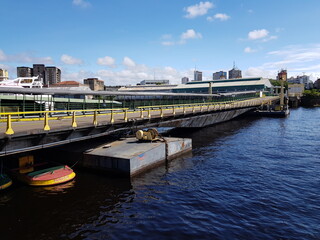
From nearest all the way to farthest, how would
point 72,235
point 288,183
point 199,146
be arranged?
1. point 72,235
2. point 288,183
3. point 199,146

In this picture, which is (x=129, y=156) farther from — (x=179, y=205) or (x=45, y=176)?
(x=179, y=205)

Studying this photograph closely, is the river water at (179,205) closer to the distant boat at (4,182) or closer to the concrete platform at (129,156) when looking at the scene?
the distant boat at (4,182)

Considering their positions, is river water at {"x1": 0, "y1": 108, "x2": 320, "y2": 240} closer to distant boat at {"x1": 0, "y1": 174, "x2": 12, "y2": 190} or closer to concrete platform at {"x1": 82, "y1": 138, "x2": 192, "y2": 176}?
distant boat at {"x1": 0, "y1": 174, "x2": 12, "y2": 190}

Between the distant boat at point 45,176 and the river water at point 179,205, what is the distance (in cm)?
58

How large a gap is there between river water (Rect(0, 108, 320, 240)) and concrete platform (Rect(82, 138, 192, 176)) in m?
0.95

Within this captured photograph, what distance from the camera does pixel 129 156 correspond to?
68.7ft

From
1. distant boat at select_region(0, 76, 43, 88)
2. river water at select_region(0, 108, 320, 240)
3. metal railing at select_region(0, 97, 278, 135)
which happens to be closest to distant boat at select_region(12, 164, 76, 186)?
river water at select_region(0, 108, 320, 240)

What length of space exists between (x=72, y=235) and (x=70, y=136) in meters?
7.90

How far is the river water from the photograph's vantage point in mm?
12695

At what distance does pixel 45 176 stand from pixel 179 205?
11102 millimetres

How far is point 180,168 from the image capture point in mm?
23531

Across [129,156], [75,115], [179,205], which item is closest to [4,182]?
[75,115]

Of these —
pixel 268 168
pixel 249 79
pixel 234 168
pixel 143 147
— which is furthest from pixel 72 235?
pixel 249 79

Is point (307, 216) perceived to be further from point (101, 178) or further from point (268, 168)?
point (101, 178)
